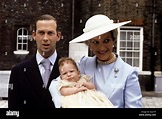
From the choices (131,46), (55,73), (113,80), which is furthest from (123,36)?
(55,73)

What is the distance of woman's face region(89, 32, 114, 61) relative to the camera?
1.10 metres

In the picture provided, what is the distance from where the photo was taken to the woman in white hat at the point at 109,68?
108 centimetres

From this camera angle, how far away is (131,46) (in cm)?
120

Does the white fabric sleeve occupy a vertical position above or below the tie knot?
below

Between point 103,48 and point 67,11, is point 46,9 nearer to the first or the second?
point 67,11

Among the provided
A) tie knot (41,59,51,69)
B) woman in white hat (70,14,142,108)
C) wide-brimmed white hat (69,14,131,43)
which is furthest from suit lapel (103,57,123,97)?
tie knot (41,59,51,69)

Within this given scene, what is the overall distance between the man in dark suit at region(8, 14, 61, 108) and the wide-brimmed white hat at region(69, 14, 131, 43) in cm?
9

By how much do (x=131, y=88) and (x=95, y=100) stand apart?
0.13m

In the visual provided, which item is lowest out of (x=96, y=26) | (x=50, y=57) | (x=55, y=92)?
(x=55, y=92)

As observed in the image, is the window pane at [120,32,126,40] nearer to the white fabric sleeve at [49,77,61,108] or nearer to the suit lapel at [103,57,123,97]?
the suit lapel at [103,57,123,97]

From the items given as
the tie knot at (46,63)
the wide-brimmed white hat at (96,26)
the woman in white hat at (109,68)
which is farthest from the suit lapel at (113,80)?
the tie knot at (46,63)

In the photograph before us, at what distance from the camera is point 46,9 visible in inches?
47.1

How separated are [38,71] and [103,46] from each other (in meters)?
0.25

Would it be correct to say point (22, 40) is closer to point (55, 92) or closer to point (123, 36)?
point (55, 92)
